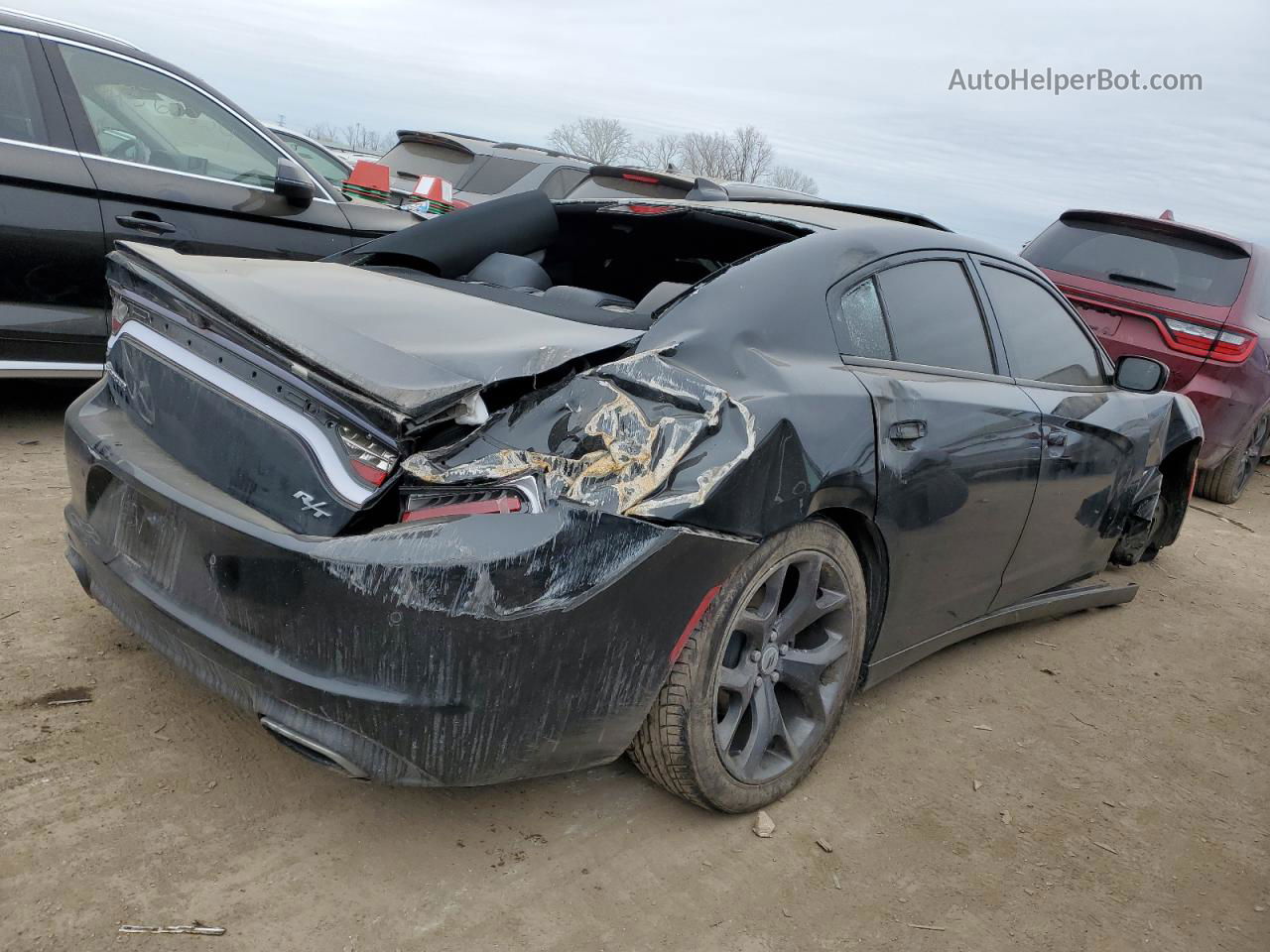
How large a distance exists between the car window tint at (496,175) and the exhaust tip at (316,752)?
7.61 metres

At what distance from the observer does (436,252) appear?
11.1 ft

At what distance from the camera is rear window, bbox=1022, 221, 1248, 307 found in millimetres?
6918

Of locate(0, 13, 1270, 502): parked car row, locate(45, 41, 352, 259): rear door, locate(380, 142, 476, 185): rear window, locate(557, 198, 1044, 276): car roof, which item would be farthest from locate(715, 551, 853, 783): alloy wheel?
locate(380, 142, 476, 185): rear window

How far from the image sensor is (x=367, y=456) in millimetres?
2105

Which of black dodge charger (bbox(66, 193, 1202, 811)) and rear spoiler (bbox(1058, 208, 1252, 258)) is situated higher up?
rear spoiler (bbox(1058, 208, 1252, 258))

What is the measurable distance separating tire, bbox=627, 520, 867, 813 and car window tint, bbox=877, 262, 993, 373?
26.9 inches

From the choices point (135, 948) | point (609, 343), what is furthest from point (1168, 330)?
point (135, 948)

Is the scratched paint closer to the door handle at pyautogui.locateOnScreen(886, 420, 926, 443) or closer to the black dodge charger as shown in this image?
the black dodge charger

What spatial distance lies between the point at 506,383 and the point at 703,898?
123cm

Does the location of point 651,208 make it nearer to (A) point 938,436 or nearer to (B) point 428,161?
(A) point 938,436

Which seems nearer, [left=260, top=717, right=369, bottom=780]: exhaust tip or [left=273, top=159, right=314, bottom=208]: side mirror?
[left=260, top=717, right=369, bottom=780]: exhaust tip

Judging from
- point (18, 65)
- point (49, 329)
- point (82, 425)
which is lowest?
A: point (49, 329)

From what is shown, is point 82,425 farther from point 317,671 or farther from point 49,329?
point 49,329

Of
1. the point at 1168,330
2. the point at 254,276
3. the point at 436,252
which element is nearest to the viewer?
the point at 254,276
